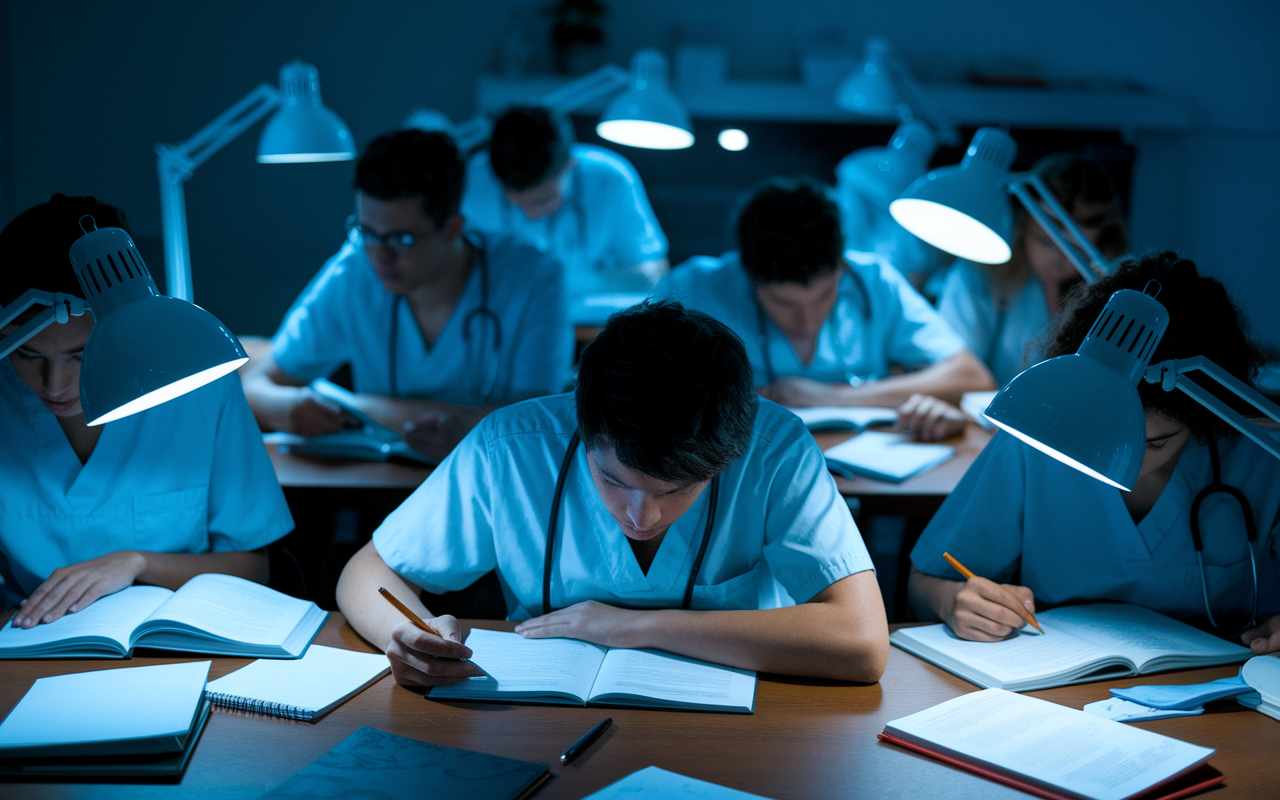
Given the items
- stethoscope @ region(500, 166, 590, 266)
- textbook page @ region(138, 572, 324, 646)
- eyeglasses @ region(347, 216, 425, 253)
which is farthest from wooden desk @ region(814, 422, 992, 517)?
stethoscope @ region(500, 166, 590, 266)

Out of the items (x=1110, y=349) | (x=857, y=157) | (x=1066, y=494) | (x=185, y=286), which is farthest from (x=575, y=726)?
(x=857, y=157)

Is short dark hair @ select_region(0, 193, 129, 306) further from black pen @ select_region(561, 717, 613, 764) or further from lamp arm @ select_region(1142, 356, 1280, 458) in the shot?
lamp arm @ select_region(1142, 356, 1280, 458)

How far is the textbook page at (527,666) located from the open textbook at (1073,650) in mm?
458

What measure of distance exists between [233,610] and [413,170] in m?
1.29

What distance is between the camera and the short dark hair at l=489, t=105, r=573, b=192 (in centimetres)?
331

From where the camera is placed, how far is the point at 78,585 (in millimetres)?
1370

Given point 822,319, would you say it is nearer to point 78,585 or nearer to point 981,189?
point 981,189

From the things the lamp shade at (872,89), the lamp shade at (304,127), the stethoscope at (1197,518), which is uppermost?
the lamp shade at (872,89)

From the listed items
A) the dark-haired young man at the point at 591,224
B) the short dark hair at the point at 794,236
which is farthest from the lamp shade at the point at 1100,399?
the dark-haired young man at the point at 591,224

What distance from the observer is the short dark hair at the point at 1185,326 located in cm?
132

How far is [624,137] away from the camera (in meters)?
3.14

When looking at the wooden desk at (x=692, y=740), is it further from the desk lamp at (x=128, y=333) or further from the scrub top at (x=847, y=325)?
the scrub top at (x=847, y=325)

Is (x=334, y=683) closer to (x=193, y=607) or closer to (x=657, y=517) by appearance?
(x=193, y=607)

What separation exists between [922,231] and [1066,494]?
72 centimetres
